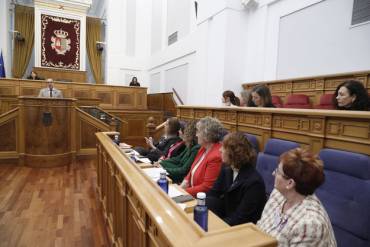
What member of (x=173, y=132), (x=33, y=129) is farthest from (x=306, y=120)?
(x=33, y=129)

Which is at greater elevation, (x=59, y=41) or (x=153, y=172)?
(x=59, y=41)

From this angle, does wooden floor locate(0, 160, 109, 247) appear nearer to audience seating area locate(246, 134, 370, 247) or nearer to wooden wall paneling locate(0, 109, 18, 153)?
wooden wall paneling locate(0, 109, 18, 153)

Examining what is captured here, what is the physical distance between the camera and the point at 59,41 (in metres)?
9.01

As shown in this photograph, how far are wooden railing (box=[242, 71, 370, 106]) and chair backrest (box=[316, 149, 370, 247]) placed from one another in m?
1.95

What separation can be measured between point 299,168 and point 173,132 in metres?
2.22

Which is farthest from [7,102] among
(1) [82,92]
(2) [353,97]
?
(2) [353,97]

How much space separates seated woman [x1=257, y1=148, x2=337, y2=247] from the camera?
3.12 ft

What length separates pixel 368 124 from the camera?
4.89 ft

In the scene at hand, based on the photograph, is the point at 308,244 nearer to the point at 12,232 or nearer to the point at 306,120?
the point at 306,120

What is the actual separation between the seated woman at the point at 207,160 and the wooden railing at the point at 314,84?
1.99 metres

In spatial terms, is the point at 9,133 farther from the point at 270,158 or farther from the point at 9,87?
the point at 270,158

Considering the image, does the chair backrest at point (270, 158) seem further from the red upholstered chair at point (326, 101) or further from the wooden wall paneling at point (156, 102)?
the wooden wall paneling at point (156, 102)

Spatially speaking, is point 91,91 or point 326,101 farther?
point 91,91

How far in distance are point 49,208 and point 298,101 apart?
3.39 meters
